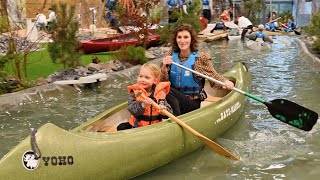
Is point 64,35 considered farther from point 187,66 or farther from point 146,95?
point 146,95

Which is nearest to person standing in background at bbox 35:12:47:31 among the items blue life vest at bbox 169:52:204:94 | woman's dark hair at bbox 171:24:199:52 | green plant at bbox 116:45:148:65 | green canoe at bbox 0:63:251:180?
green plant at bbox 116:45:148:65

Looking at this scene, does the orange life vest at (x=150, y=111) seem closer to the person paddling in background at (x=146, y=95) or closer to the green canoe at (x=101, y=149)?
the person paddling in background at (x=146, y=95)

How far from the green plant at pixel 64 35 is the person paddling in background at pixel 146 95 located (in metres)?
4.06

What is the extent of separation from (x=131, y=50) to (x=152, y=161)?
625cm

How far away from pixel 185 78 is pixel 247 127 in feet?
3.46

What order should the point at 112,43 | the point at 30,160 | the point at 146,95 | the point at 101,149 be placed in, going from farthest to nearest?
the point at 112,43
the point at 146,95
the point at 101,149
the point at 30,160

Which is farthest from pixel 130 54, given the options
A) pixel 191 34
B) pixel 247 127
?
pixel 191 34

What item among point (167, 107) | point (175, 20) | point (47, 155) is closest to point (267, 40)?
point (175, 20)

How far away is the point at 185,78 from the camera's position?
4.93m

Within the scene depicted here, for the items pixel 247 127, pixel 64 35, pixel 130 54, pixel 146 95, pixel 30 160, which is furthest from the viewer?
pixel 130 54

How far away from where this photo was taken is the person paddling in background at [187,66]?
189 inches

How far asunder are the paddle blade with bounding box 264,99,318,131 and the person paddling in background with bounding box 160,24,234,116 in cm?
57

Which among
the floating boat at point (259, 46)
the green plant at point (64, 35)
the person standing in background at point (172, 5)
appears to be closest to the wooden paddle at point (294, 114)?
the green plant at point (64, 35)

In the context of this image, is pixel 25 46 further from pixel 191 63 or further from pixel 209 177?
pixel 209 177
